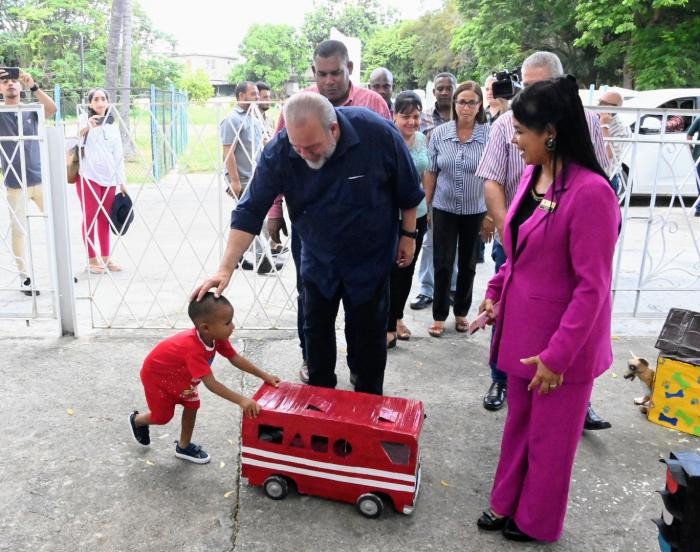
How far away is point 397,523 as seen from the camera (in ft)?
8.37

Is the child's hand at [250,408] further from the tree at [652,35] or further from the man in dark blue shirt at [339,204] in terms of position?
the tree at [652,35]

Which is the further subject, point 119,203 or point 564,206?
point 119,203

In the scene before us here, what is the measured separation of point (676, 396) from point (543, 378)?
5.38 feet

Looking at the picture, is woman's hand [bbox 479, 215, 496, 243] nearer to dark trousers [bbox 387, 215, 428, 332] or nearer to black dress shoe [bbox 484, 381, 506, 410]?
dark trousers [bbox 387, 215, 428, 332]

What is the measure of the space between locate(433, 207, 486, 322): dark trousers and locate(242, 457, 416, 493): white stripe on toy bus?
218 cm

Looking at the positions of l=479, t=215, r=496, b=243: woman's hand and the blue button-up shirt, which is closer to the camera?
the blue button-up shirt

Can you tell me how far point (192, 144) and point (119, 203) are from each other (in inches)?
31.8

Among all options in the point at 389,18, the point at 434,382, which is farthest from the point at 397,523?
the point at 389,18

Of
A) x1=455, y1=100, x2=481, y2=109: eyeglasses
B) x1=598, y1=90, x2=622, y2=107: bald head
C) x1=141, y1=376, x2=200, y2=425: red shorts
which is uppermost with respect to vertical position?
x1=598, y1=90, x2=622, y2=107: bald head

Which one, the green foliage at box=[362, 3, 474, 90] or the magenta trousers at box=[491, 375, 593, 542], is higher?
the green foliage at box=[362, 3, 474, 90]

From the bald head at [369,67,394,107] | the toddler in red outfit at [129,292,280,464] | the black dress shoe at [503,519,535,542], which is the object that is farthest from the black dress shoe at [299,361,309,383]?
the bald head at [369,67,394,107]

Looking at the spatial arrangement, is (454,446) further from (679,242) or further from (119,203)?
(679,242)

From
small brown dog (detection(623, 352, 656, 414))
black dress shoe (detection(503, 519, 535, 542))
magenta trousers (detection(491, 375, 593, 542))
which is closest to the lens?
magenta trousers (detection(491, 375, 593, 542))

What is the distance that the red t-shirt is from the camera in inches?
105
